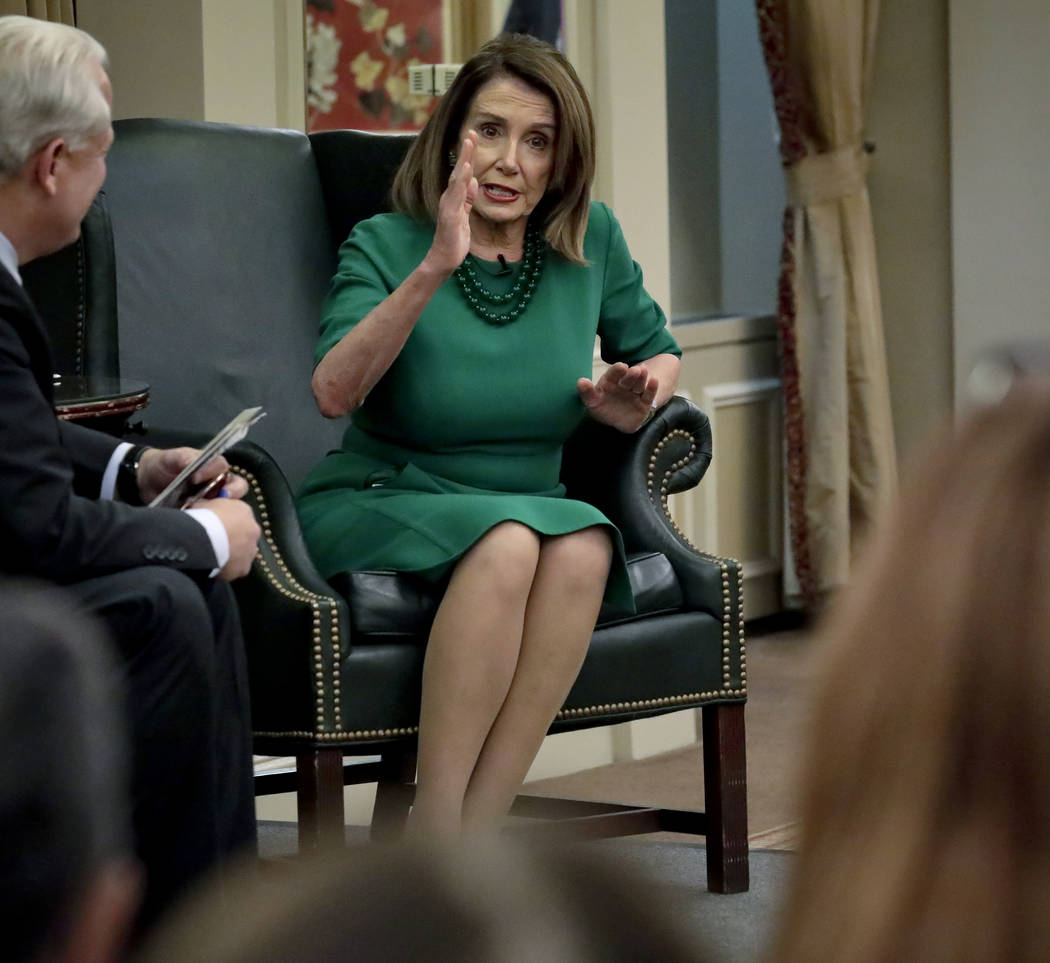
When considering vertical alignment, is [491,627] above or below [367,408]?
below

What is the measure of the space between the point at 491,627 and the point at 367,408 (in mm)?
461

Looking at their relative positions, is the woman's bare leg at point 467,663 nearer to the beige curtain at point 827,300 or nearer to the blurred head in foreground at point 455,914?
the blurred head in foreground at point 455,914

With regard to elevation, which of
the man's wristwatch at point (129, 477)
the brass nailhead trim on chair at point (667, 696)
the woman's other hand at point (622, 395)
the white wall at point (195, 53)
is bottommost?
the brass nailhead trim on chair at point (667, 696)

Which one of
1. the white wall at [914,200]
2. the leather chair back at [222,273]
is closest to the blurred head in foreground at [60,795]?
the leather chair back at [222,273]

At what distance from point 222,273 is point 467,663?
934 millimetres

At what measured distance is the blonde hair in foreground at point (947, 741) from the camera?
17.1 inches

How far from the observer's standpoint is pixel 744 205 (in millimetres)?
5387

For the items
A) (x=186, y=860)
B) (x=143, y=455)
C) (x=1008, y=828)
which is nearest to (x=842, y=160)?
(x=143, y=455)

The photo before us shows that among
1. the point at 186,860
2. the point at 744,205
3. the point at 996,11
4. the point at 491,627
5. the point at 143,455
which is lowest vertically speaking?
the point at 186,860

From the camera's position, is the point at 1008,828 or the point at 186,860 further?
the point at 186,860

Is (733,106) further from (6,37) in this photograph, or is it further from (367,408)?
(6,37)

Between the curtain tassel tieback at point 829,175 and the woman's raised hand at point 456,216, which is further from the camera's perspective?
the curtain tassel tieback at point 829,175

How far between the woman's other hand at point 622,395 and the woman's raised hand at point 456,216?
29 cm

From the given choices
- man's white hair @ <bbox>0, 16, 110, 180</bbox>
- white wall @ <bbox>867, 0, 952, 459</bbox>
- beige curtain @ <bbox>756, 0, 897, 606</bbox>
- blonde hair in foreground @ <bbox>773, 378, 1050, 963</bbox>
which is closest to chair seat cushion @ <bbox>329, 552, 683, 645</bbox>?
man's white hair @ <bbox>0, 16, 110, 180</bbox>
